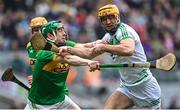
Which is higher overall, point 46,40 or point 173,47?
point 46,40

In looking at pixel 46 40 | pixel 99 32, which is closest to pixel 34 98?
Result: pixel 46 40

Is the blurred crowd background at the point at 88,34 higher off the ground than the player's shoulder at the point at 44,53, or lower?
lower

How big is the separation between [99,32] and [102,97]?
2.05 metres

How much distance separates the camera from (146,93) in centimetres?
1239

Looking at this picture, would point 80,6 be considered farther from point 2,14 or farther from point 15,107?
point 15,107

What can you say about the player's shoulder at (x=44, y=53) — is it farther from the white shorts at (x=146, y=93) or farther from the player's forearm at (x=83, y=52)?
the white shorts at (x=146, y=93)

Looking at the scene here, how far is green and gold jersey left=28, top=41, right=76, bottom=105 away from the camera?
39.0 ft

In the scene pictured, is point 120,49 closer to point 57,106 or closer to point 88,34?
point 57,106

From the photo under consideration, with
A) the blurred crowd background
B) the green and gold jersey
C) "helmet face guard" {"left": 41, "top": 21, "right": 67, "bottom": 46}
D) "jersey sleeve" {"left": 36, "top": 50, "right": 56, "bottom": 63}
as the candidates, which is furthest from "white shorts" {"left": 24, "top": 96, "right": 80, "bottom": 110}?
the blurred crowd background

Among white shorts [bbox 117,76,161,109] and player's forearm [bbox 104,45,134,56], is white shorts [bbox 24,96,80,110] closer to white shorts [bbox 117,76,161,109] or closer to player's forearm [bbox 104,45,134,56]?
white shorts [bbox 117,76,161,109]

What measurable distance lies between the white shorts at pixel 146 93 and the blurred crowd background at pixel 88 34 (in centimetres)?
522

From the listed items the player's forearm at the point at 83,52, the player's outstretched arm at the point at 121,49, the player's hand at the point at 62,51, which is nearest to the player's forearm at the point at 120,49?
the player's outstretched arm at the point at 121,49

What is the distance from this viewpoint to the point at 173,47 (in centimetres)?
2041

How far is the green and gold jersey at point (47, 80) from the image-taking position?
1188 centimetres
